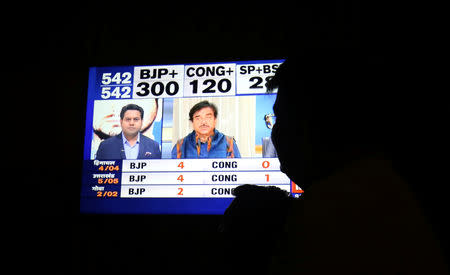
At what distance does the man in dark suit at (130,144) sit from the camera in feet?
5.71

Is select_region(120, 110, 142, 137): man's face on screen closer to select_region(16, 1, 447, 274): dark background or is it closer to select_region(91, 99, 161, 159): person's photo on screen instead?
select_region(91, 99, 161, 159): person's photo on screen

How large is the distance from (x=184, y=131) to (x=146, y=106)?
0.22 meters

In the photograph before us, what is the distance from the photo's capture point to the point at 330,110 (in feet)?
2.87

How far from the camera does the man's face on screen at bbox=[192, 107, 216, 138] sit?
1743 mm

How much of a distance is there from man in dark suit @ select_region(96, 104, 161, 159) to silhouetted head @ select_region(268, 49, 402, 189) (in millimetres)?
907
